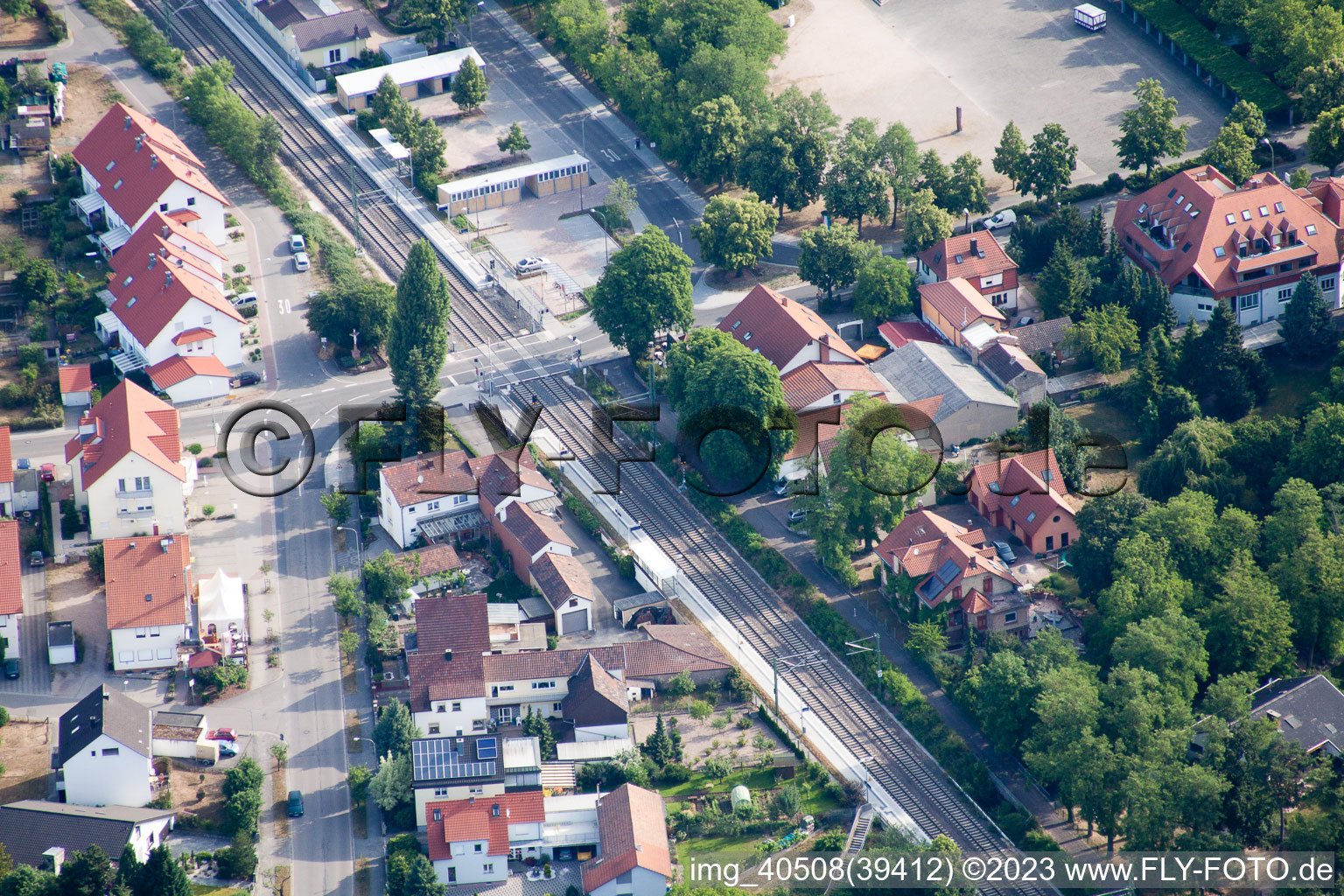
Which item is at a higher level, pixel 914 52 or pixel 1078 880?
pixel 914 52

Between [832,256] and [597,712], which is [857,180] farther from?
[597,712]

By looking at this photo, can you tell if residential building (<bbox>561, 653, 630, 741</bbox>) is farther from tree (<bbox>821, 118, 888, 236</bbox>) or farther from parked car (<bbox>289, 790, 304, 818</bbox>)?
tree (<bbox>821, 118, 888, 236</bbox>)

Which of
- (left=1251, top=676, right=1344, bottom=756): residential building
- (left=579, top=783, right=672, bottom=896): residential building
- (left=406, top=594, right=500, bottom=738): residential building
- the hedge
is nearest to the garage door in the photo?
(left=406, top=594, right=500, bottom=738): residential building

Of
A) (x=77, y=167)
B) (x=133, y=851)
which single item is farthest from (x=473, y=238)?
(x=133, y=851)

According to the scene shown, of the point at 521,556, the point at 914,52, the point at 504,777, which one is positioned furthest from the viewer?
the point at 914,52

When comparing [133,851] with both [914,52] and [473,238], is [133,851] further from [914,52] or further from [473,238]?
[914,52]

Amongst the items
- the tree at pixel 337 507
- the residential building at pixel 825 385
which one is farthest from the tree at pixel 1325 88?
the tree at pixel 337 507
